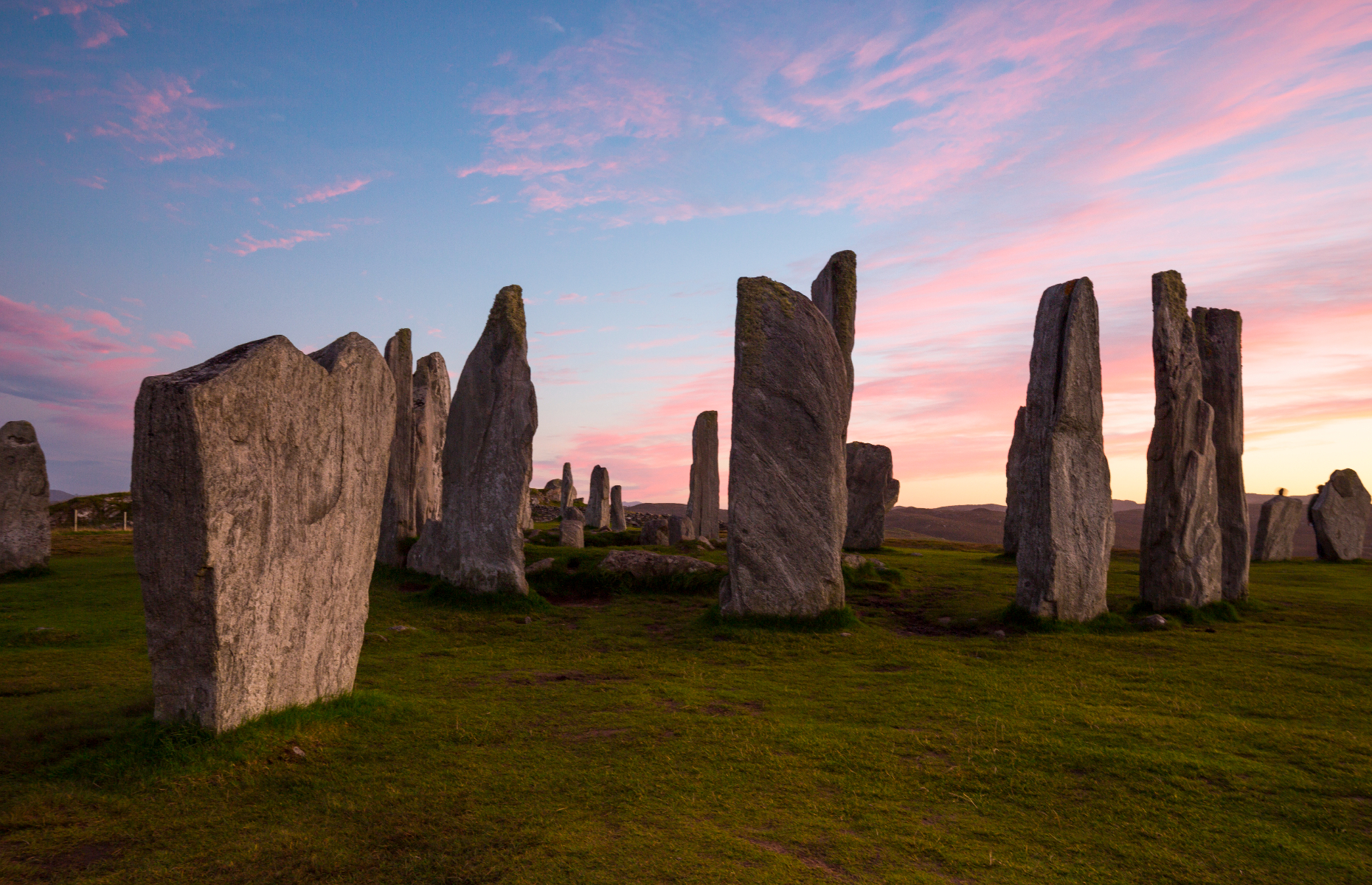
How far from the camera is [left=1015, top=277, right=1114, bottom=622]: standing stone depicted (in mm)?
11039

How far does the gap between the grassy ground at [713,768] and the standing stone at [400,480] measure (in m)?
7.39

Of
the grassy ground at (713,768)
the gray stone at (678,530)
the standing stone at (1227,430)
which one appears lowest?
the grassy ground at (713,768)

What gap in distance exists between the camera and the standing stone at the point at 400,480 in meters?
17.1

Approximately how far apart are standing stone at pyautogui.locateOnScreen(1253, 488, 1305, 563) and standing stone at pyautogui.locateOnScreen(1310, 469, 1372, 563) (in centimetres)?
60

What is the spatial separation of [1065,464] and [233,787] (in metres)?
10.8

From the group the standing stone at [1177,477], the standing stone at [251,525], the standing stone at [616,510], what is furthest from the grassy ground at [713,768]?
the standing stone at [616,510]

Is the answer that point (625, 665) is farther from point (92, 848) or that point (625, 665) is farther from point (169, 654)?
point (92, 848)

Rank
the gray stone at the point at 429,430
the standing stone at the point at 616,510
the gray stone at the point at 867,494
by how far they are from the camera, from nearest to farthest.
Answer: the gray stone at the point at 429,430, the gray stone at the point at 867,494, the standing stone at the point at 616,510

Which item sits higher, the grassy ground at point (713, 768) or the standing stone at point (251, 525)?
the standing stone at point (251, 525)

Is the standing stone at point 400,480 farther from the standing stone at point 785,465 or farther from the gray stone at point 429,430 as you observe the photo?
the standing stone at point 785,465

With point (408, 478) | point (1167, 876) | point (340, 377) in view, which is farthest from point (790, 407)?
point (408, 478)

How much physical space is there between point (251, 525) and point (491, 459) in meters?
8.04

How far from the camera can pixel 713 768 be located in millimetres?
5449

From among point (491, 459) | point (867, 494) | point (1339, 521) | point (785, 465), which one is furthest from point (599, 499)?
point (1339, 521)
